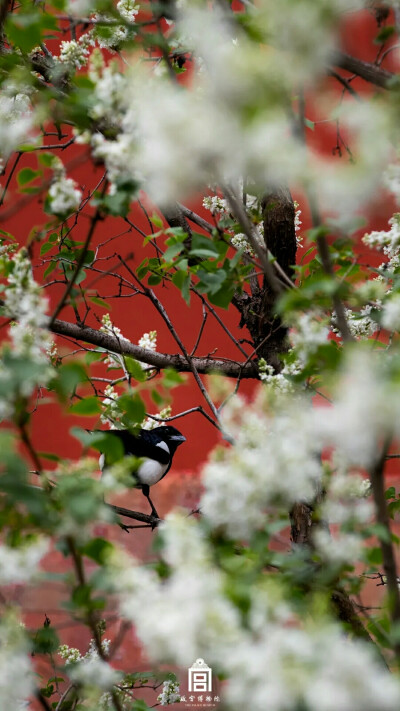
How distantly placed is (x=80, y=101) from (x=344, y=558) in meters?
0.52

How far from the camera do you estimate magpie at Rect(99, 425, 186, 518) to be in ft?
5.44

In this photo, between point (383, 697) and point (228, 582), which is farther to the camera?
point (228, 582)

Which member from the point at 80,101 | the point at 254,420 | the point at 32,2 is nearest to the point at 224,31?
the point at 80,101

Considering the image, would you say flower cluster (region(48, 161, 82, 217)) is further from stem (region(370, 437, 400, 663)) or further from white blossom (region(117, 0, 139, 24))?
white blossom (region(117, 0, 139, 24))

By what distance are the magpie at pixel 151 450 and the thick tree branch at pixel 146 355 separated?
0.18 meters

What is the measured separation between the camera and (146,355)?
1895 mm

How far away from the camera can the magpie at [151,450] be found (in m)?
1.66

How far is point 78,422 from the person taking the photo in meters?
2.90

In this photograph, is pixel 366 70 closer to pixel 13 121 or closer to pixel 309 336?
pixel 309 336

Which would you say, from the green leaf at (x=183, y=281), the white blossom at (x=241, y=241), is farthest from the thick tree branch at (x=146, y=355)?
the green leaf at (x=183, y=281)

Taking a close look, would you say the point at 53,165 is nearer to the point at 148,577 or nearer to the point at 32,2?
the point at 148,577

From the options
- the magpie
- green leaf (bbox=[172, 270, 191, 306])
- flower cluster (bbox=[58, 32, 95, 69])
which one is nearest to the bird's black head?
the magpie

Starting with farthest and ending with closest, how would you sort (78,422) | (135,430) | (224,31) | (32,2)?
(78,422) → (32,2) → (135,430) → (224,31)

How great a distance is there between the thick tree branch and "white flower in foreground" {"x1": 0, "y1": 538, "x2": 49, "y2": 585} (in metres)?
1.01
